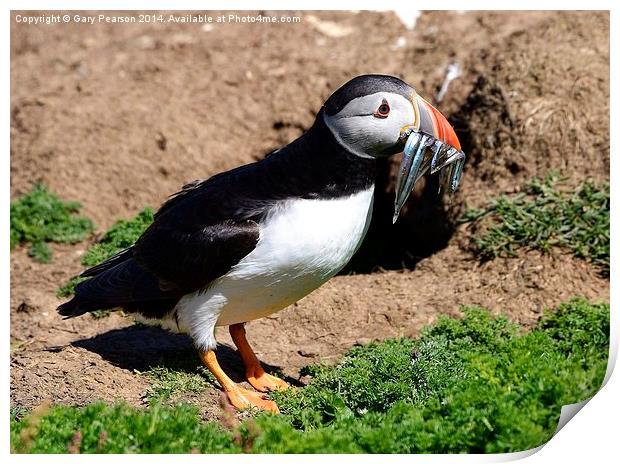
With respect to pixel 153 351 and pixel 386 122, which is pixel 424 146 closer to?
pixel 386 122

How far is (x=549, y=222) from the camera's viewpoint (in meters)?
7.75

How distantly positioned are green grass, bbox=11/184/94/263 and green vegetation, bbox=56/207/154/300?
1.36 ft

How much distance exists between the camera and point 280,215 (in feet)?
18.5

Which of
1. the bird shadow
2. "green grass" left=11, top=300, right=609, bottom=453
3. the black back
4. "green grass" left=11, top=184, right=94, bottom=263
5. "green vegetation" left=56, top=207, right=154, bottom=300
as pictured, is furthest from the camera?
"green grass" left=11, top=184, right=94, bottom=263

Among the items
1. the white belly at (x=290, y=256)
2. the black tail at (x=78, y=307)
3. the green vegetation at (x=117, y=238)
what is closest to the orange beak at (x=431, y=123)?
the white belly at (x=290, y=256)

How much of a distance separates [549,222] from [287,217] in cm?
305

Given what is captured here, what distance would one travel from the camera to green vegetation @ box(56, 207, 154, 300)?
8398 millimetres

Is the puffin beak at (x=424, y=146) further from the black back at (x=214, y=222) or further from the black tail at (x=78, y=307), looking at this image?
the black tail at (x=78, y=307)

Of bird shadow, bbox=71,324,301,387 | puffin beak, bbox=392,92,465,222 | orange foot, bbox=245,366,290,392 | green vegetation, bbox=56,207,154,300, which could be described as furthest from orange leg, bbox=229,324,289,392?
green vegetation, bbox=56,207,154,300

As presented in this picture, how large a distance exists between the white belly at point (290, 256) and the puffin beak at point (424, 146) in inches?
10.9

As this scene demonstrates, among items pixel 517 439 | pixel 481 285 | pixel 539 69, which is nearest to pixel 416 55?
pixel 539 69

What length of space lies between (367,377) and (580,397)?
1345 millimetres

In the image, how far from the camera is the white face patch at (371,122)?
5.50 metres

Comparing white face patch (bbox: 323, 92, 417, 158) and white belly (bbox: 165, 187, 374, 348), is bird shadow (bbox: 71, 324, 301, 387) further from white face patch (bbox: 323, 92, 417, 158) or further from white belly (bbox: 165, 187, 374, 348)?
white face patch (bbox: 323, 92, 417, 158)
